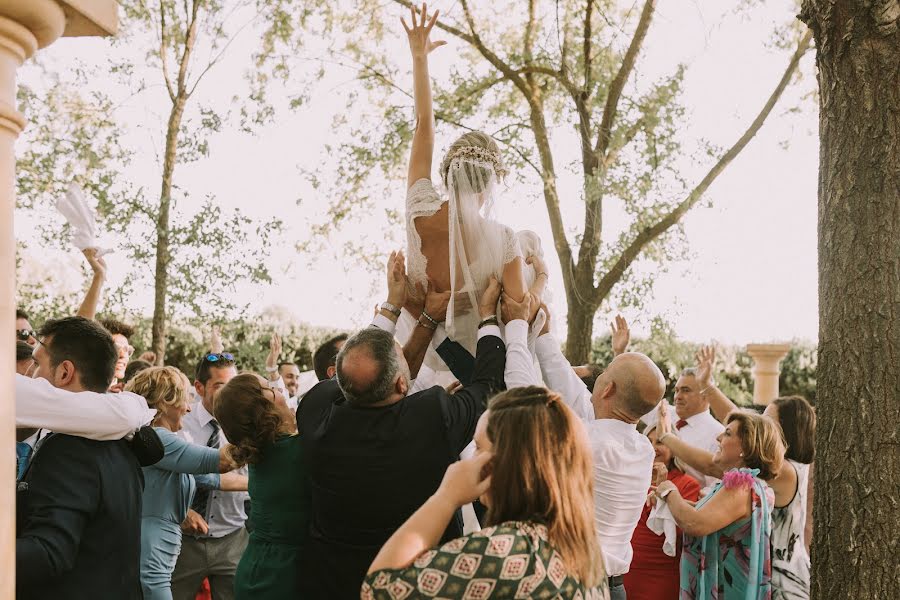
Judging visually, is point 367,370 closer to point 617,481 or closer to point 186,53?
point 617,481

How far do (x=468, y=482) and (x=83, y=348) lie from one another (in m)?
1.74

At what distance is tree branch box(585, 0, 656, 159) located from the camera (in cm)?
1082

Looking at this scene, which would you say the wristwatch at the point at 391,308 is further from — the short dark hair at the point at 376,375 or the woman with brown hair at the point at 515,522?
the woman with brown hair at the point at 515,522

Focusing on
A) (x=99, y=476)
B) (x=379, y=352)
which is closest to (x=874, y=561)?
(x=379, y=352)

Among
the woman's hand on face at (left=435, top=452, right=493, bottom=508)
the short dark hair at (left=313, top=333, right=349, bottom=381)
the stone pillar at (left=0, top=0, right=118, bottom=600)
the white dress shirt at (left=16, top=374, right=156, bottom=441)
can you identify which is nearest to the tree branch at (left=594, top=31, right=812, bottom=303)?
the short dark hair at (left=313, top=333, right=349, bottom=381)

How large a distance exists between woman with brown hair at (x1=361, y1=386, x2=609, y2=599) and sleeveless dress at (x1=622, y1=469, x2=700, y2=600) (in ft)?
8.28

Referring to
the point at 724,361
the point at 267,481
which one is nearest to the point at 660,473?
the point at 267,481

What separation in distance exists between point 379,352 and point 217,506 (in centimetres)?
238

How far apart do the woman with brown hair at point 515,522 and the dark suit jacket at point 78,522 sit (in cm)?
122

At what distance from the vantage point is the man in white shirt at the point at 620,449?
3.85 metres

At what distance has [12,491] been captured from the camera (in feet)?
7.71

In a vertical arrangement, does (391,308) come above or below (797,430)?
above

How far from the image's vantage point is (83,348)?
131 inches

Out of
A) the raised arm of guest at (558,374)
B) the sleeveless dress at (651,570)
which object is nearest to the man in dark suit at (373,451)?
the raised arm of guest at (558,374)
